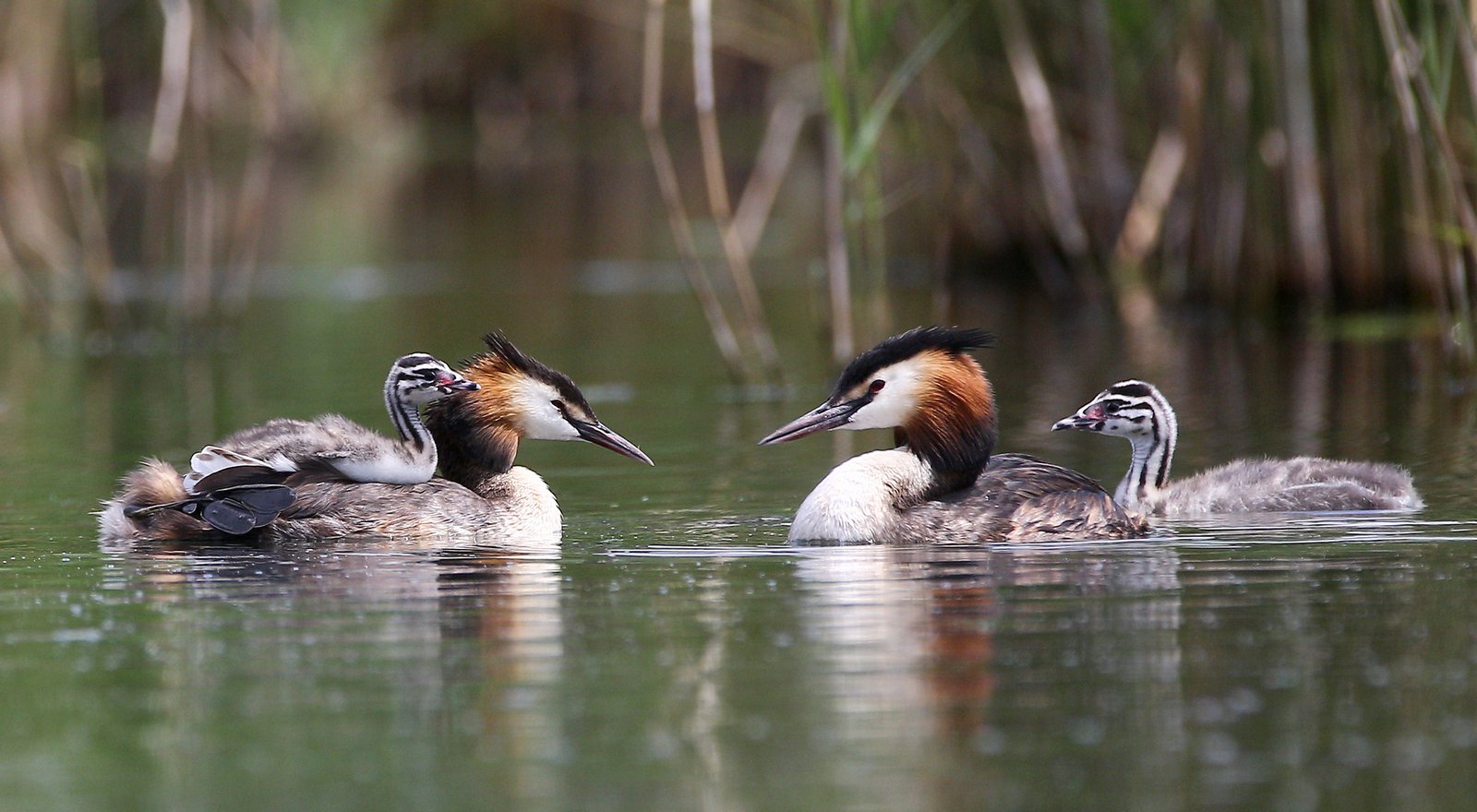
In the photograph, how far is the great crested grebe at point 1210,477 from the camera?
8.98m

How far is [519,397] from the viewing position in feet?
29.7

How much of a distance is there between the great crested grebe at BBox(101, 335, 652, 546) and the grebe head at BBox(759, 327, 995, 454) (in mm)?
897

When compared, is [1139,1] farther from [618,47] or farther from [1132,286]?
[618,47]

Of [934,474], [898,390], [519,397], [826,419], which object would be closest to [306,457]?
[519,397]

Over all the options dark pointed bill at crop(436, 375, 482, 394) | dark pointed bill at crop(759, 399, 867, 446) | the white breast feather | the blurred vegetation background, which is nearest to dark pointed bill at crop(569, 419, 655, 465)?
dark pointed bill at crop(436, 375, 482, 394)

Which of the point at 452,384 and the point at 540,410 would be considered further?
the point at 540,410

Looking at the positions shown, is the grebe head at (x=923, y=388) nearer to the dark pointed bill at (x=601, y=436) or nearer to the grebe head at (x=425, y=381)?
the dark pointed bill at (x=601, y=436)

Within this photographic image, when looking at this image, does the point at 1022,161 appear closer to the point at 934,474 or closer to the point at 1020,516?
the point at 934,474

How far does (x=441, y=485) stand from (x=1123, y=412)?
2656mm

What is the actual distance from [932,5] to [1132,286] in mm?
4198

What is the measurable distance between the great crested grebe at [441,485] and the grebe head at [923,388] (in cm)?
90

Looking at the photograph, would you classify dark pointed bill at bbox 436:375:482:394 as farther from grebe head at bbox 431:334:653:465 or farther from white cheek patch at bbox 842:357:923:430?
white cheek patch at bbox 842:357:923:430

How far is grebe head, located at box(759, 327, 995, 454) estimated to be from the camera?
8.62 meters

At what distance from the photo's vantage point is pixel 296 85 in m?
40.8
